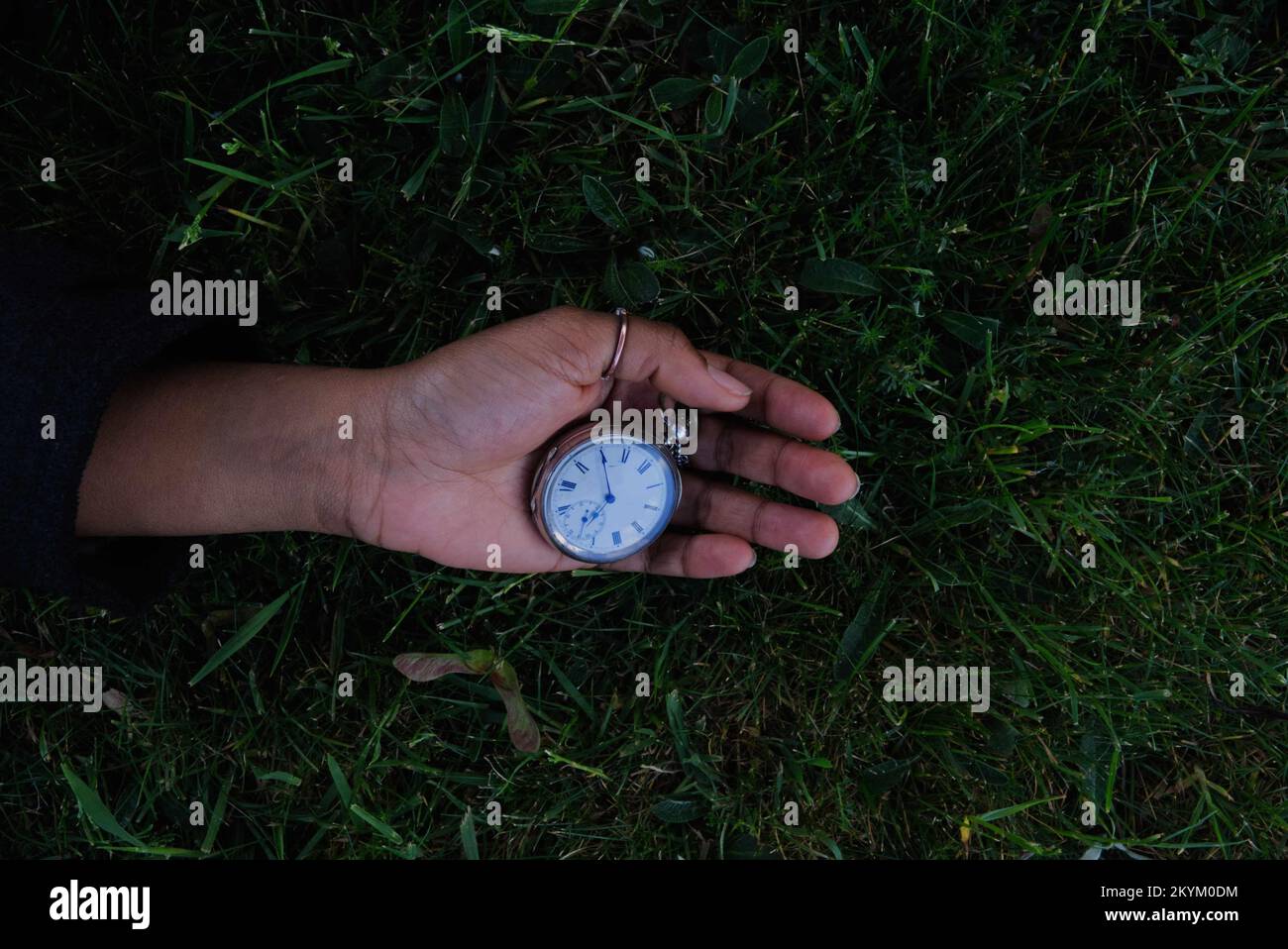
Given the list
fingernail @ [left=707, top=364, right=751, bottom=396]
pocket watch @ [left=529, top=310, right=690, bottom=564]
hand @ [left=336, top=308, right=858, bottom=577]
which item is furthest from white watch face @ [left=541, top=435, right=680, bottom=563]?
fingernail @ [left=707, top=364, right=751, bottom=396]

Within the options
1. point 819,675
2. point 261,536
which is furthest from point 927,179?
point 261,536

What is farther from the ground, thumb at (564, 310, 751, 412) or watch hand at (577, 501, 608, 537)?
thumb at (564, 310, 751, 412)

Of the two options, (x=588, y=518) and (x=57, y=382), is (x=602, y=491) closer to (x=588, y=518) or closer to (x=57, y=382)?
(x=588, y=518)

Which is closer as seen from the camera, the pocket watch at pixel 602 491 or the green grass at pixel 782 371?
the pocket watch at pixel 602 491

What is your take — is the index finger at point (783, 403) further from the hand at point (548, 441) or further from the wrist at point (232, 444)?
the wrist at point (232, 444)

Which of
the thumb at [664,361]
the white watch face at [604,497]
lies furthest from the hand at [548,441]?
the white watch face at [604,497]

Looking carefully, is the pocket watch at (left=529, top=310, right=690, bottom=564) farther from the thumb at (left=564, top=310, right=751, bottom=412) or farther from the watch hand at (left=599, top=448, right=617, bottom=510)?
the thumb at (left=564, top=310, right=751, bottom=412)
